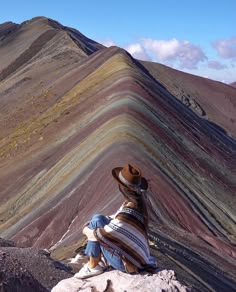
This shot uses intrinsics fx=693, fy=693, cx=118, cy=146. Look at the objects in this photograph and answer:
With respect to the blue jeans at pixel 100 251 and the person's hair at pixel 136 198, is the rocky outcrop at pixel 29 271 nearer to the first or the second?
the blue jeans at pixel 100 251

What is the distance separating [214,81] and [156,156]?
173ft

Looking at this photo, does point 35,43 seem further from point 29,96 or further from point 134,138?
point 134,138

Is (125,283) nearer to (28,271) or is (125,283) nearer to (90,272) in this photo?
(90,272)

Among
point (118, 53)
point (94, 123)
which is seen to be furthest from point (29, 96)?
point (94, 123)

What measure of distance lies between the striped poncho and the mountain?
6.40 meters

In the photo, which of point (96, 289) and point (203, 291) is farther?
point (203, 291)

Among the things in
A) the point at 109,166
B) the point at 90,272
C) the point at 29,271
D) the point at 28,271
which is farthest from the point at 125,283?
the point at 109,166

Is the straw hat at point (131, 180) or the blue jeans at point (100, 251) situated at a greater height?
the straw hat at point (131, 180)

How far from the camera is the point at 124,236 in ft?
21.5

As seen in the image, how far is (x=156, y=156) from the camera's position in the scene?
1013 inches

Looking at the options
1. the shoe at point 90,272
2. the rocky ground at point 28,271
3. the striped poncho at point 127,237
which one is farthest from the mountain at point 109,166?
the shoe at point 90,272

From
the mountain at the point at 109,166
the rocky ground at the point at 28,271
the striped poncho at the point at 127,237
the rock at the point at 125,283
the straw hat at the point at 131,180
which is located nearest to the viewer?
the rock at the point at 125,283

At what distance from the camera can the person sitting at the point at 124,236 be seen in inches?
257

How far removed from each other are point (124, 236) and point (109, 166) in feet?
54.1
